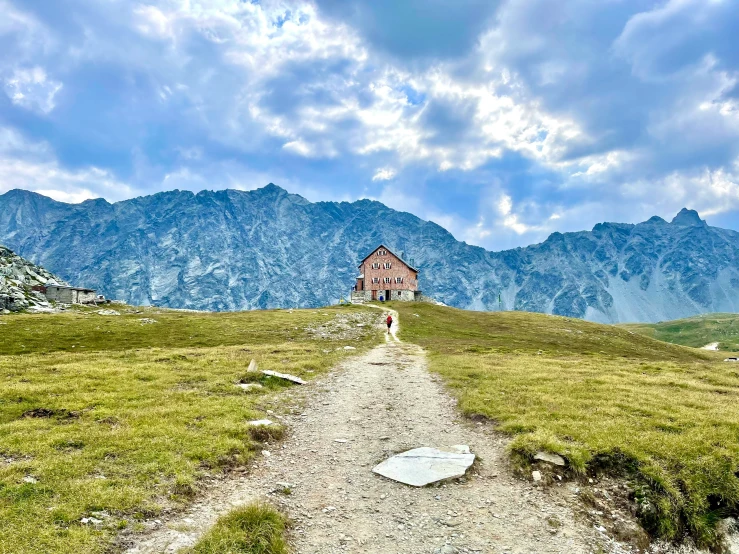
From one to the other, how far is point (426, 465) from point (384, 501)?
2.50 m

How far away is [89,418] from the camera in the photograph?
1612 centimetres

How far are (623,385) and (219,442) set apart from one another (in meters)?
23.4

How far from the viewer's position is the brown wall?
12812cm

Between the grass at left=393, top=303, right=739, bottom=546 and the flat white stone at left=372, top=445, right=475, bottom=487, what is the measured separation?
210 cm

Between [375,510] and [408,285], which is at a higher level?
[408,285]

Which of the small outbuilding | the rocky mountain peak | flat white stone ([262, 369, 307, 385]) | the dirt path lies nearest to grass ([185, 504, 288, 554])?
the dirt path

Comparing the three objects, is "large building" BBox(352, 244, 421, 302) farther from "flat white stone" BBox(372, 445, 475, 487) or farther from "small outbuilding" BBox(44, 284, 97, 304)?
"flat white stone" BBox(372, 445, 475, 487)

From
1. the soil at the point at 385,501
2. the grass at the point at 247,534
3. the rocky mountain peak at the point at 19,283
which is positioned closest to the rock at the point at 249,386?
the soil at the point at 385,501

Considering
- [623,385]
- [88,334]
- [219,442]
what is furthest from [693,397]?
[88,334]

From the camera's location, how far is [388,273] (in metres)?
129

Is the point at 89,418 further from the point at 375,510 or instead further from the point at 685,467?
the point at 685,467

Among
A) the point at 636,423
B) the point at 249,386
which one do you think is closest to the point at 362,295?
the point at 249,386

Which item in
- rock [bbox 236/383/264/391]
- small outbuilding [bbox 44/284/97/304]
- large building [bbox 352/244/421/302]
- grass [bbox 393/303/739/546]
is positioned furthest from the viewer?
large building [bbox 352/244/421/302]

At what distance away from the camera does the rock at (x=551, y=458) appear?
12.9m
